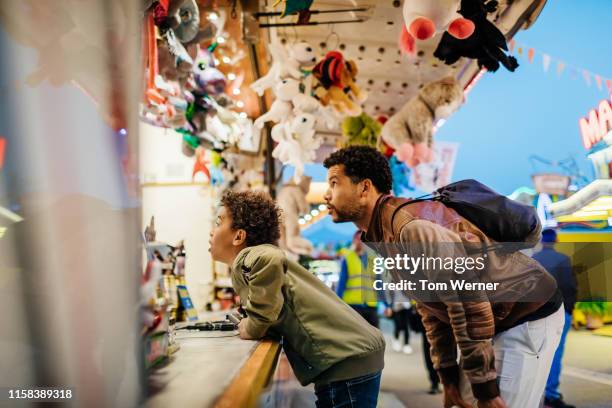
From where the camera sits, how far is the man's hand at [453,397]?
1.24 metres

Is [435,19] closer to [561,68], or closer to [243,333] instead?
[561,68]

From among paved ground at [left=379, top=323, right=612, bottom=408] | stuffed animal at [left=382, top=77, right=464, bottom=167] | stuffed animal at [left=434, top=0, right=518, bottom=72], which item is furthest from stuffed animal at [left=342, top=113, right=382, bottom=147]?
paved ground at [left=379, top=323, right=612, bottom=408]

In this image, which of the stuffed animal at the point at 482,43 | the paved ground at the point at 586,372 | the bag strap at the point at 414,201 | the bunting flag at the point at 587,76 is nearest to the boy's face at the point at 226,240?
the bag strap at the point at 414,201

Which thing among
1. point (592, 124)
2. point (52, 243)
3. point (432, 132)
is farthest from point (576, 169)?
point (52, 243)

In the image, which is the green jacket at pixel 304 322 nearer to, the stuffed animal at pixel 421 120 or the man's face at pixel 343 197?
the man's face at pixel 343 197

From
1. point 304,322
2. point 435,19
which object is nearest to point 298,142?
point 435,19

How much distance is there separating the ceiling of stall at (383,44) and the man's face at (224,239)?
0.91m

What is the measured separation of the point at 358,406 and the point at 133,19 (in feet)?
3.64

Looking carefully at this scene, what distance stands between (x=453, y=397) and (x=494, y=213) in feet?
1.76

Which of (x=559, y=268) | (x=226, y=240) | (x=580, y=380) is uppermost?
(x=226, y=240)

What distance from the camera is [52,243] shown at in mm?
566

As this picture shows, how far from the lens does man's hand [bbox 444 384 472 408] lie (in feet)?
4.07

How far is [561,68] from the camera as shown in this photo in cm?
133

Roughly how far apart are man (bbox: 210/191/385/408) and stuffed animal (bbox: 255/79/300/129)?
1006mm
